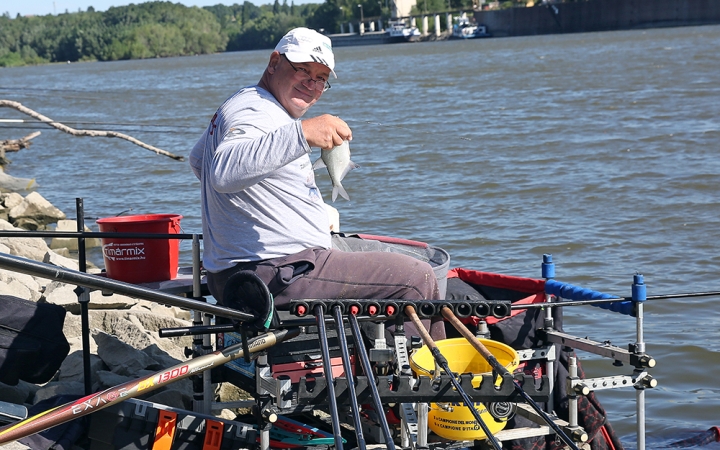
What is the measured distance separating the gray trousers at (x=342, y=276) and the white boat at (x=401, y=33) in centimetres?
10268

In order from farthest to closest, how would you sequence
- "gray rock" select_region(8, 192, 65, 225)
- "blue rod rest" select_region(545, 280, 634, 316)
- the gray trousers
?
"gray rock" select_region(8, 192, 65, 225), "blue rod rest" select_region(545, 280, 634, 316), the gray trousers

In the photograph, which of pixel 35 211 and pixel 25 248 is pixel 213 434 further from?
pixel 35 211

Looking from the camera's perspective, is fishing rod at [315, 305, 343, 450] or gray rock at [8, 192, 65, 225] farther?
gray rock at [8, 192, 65, 225]

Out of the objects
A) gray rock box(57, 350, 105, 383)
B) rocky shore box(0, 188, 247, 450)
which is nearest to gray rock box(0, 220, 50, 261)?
rocky shore box(0, 188, 247, 450)

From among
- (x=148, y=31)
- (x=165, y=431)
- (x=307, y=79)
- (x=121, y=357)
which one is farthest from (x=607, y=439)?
(x=148, y=31)

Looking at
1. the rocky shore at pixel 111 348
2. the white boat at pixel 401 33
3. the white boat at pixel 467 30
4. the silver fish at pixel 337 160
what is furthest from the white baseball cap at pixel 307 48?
the white boat at pixel 401 33

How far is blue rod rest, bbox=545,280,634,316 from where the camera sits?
357 cm

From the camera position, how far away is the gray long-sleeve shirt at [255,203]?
3.24m

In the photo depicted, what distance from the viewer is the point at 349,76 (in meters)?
37.3

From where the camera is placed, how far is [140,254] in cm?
401

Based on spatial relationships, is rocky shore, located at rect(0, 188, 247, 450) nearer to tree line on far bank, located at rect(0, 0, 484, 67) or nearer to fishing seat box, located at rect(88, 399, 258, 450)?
fishing seat box, located at rect(88, 399, 258, 450)

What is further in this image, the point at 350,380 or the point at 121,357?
the point at 121,357

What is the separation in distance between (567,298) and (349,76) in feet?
112

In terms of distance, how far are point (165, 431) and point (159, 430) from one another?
23mm
